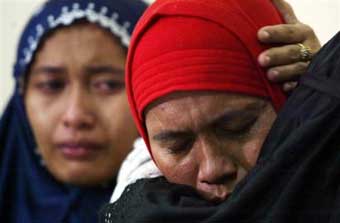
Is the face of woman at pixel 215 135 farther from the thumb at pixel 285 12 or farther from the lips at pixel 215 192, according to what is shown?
the thumb at pixel 285 12

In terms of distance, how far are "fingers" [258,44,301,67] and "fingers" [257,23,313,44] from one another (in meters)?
0.01

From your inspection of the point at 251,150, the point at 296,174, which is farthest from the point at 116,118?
the point at 296,174

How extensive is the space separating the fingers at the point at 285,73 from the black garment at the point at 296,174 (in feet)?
0.26

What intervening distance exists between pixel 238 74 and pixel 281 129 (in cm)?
13

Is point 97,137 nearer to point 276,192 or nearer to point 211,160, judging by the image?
point 211,160

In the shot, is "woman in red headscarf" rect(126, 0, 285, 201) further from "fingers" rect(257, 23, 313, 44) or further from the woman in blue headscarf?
the woman in blue headscarf

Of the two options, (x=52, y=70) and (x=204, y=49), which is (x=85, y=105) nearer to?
(x=52, y=70)

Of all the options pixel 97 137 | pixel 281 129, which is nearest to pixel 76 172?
pixel 97 137

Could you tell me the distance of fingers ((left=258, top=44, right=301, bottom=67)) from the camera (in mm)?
1129

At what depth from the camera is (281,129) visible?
103cm

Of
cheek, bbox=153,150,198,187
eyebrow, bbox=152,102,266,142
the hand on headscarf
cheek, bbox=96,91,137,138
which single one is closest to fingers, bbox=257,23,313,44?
the hand on headscarf

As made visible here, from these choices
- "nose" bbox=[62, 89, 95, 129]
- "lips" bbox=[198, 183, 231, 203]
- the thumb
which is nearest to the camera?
"lips" bbox=[198, 183, 231, 203]

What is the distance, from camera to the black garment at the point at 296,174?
944 mm

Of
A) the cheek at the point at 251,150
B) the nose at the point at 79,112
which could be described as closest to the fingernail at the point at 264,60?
the cheek at the point at 251,150
